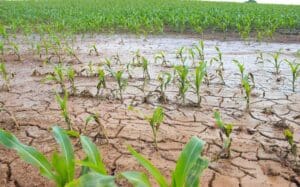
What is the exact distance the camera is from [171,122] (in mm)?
3143

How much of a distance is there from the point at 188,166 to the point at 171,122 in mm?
1455

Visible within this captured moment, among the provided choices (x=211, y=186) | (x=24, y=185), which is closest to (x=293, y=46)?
(x=211, y=186)

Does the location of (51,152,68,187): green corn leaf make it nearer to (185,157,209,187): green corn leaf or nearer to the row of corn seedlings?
the row of corn seedlings

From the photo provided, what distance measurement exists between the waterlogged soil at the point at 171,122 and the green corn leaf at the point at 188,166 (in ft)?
1.74

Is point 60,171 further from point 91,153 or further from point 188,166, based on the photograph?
point 188,166

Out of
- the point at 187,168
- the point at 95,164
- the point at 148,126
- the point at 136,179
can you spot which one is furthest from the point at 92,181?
the point at 148,126

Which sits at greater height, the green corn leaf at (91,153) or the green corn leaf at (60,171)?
the green corn leaf at (91,153)

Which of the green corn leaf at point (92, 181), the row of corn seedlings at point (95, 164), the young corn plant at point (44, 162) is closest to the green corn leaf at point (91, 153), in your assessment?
the row of corn seedlings at point (95, 164)

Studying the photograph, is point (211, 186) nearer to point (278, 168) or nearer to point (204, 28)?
point (278, 168)

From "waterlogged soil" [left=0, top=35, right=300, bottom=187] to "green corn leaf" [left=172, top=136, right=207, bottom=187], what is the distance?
53 centimetres

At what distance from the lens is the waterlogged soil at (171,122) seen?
235 cm

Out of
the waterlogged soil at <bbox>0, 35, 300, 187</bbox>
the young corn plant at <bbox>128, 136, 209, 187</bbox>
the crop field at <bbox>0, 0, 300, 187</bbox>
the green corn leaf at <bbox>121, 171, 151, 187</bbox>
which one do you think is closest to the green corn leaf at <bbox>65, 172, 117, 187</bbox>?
the crop field at <bbox>0, 0, 300, 187</bbox>

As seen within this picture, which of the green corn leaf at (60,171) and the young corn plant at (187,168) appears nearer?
the young corn plant at (187,168)

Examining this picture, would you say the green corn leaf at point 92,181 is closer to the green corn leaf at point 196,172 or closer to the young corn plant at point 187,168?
the young corn plant at point 187,168
